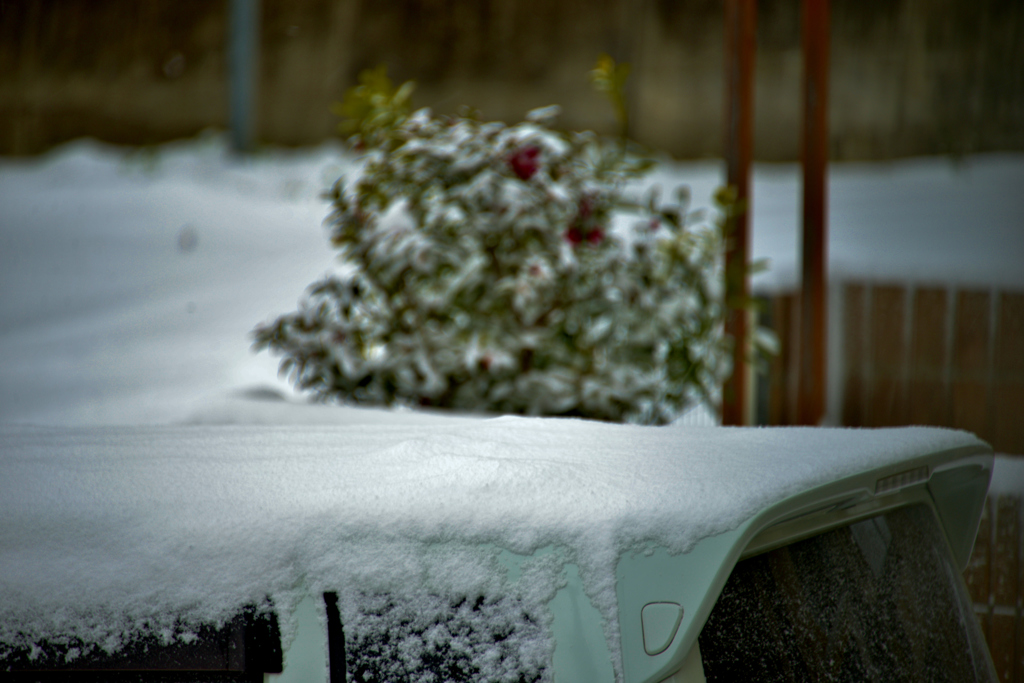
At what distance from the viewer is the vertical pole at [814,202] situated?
108 inches

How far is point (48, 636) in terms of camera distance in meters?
0.92

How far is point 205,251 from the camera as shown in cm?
521

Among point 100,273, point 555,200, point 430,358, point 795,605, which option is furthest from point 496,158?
point 100,273

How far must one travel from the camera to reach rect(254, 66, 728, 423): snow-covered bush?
99.2 inches

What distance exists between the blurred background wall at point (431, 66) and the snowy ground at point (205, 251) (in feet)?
0.65

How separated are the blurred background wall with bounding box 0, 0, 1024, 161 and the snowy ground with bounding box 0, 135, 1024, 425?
0.65 feet

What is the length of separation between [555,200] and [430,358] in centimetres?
58

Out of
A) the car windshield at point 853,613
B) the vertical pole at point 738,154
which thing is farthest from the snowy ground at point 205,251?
the car windshield at point 853,613

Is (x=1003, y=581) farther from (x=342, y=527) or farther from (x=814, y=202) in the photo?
(x=342, y=527)

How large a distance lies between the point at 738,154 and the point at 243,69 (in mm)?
3825

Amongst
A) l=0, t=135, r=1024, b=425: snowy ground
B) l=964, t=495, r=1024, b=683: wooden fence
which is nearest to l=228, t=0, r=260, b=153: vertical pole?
l=0, t=135, r=1024, b=425: snowy ground

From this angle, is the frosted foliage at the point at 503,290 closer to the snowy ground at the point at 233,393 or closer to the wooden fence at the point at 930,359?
the snowy ground at the point at 233,393

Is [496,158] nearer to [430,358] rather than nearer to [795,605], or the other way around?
[430,358]

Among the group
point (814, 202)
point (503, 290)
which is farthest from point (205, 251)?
point (814, 202)
